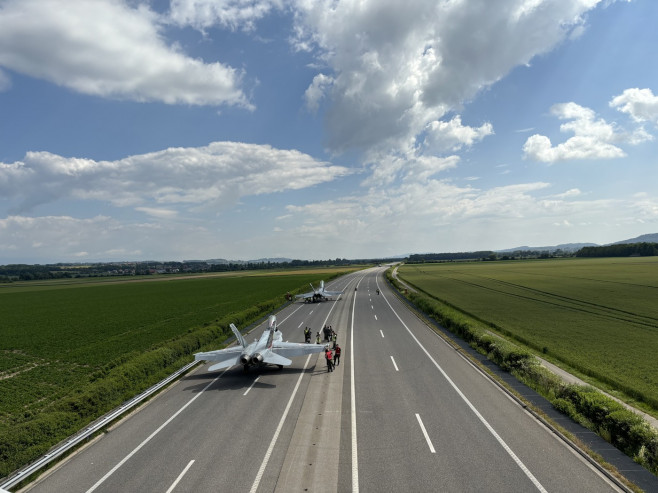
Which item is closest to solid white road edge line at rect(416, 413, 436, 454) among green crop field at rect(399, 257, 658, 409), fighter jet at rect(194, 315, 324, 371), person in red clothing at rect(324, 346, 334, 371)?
person in red clothing at rect(324, 346, 334, 371)

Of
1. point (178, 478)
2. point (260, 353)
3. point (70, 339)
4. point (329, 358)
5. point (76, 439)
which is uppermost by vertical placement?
point (260, 353)

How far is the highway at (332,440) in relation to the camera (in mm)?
12586

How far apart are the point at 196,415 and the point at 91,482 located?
5742mm

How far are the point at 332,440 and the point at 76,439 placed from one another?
Result: 11.6 metres

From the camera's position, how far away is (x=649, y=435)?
44.1 feet

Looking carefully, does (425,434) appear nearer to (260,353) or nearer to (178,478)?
(178,478)

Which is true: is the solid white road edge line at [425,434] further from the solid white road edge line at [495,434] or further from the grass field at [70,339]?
the grass field at [70,339]

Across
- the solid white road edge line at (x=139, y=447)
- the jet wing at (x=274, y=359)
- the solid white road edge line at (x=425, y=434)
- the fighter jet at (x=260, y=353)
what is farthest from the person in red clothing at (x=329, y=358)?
the solid white road edge line at (x=139, y=447)

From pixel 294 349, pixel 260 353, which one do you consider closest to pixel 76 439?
pixel 260 353

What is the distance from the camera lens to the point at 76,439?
620 inches

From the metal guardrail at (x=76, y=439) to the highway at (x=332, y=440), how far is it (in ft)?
1.53

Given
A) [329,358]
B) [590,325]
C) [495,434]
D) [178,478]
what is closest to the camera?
[178,478]

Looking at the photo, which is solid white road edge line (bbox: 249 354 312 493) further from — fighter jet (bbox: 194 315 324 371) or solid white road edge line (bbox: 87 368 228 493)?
solid white road edge line (bbox: 87 368 228 493)

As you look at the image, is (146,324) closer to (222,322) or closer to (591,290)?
(222,322)
